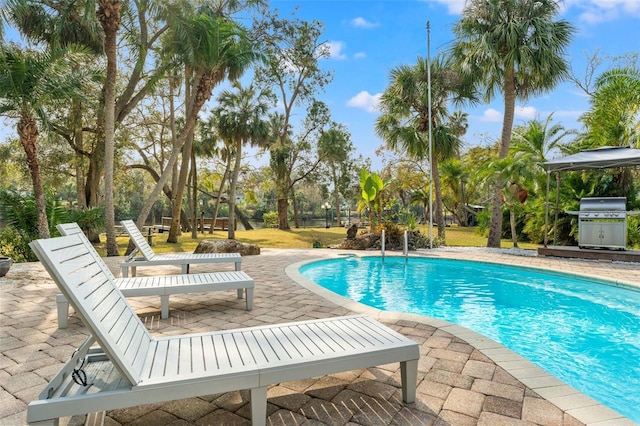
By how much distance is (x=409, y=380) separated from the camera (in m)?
2.53

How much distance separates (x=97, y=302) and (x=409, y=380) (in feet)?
6.60

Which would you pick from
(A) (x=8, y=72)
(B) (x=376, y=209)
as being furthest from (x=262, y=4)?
(A) (x=8, y=72)

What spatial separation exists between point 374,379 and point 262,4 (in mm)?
20605

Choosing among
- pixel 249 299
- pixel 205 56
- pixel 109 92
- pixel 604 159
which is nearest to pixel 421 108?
pixel 604 159

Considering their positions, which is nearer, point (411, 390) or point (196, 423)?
point (196, 423)

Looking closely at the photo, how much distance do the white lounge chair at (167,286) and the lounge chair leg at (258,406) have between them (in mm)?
2560

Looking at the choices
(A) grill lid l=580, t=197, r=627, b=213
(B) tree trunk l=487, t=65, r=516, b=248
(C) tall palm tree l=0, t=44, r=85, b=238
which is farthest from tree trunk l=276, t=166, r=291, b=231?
(A) grill lid l=580, t=197, r=627, b=213

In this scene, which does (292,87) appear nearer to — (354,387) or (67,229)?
(67,229)

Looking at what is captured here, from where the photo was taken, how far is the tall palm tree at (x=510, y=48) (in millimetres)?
12805

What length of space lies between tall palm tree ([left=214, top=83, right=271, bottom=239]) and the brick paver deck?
55.4 feet

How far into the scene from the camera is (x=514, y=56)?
42.2 ft

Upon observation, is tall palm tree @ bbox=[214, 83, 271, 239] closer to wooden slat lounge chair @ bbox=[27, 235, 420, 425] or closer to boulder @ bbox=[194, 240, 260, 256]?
boulder @ bbox=[194, 240, 260, 256]

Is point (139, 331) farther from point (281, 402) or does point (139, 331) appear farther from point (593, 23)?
point (593, 23)

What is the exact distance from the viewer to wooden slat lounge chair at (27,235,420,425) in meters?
1.94
